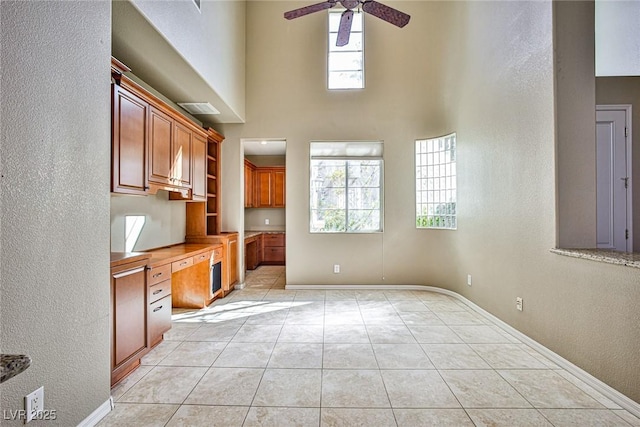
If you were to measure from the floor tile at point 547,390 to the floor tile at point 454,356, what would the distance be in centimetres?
20

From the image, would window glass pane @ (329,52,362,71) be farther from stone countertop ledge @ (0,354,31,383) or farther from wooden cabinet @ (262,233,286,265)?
stone countertop ledge @ (0,354,31,383)

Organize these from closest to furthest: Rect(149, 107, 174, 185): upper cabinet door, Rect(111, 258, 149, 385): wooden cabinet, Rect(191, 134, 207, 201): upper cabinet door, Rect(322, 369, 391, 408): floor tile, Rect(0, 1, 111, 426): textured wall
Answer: Rect(0, 1, 111, 426): textured wall → Rect(322, 369, 391, 408): floor tile → Rect(111, 258, 149, 385): wooden cabinet → Rect(149, 107, 174, 185): upper cabinet door → Rect(191, 134, 207, 201): upper cabinet door

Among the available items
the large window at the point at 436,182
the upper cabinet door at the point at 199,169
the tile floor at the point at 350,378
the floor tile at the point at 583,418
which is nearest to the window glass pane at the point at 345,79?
the large window at the point at 436,182

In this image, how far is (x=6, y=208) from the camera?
4.17 ft

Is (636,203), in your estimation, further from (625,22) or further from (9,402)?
(9,402)

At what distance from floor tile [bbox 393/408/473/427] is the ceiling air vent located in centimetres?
401

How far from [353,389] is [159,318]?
181 cm

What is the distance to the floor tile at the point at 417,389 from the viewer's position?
1918 millimetres

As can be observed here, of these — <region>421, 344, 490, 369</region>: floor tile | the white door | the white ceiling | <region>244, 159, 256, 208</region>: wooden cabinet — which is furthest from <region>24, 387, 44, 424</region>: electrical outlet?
<region>244, 159, 256, 208</region>: wooden cabinet

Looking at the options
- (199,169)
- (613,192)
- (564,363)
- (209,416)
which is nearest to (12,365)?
(209,416)

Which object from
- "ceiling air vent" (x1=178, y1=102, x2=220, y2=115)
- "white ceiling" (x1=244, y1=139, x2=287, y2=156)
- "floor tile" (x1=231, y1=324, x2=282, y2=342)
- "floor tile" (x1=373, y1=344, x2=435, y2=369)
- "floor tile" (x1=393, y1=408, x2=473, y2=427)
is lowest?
"floor tile" (x1=393, y1=408, x2=473, y2=427)

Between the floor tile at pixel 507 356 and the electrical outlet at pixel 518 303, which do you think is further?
the electrical outlet at pixel 518 303

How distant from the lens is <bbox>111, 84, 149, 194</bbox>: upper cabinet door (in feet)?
7.97

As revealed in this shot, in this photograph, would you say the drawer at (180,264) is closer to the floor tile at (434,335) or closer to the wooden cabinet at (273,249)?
the floor tile at (434,335)
